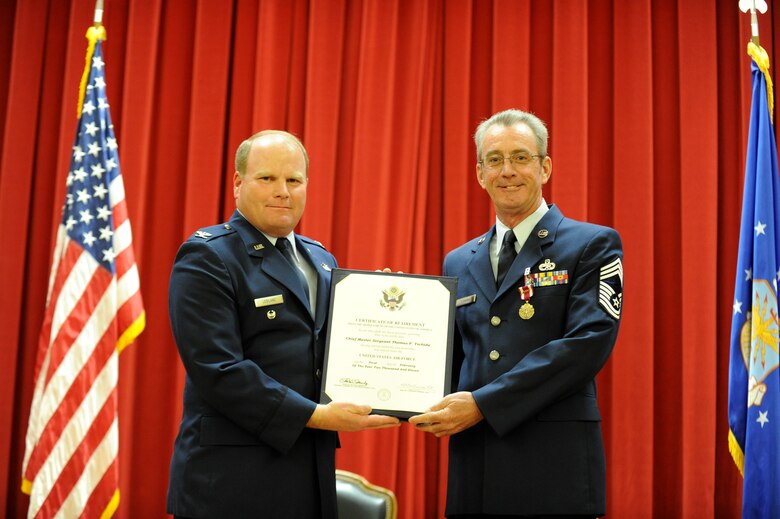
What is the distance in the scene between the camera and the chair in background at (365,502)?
2609 millimetres

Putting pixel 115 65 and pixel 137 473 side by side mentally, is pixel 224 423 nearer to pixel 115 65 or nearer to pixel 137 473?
pixel 137 473

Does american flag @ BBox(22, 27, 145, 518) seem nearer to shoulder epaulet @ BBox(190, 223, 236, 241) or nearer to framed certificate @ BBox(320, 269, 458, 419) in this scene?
shoulder epaulet @ BBox(190, 223, 236, 241)

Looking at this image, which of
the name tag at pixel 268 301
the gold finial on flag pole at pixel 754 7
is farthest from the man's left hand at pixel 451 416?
the gold finial on flag pole at pixel 754 7

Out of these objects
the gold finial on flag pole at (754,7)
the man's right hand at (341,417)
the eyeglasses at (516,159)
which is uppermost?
the gold finial on flag pole at (754,7)

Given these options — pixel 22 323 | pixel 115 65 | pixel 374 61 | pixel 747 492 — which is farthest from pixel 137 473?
pixel 747 492

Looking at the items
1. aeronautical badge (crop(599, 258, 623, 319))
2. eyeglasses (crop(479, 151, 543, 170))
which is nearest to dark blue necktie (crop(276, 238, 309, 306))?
eyeglasses (crop(479, 151, 543, 170))

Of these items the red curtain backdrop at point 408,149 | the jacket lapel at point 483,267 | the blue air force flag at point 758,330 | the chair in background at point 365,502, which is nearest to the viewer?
the jacket lapel at point 483,267

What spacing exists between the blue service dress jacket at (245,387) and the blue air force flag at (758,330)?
2032 mm

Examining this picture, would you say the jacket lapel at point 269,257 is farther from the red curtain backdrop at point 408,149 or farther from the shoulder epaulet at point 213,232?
the red curtain backdrop at point 408,149

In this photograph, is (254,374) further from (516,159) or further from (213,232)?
(516,159)

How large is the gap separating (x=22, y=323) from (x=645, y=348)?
3625 millimetres

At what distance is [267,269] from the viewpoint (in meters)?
2.30

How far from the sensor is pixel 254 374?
7.03ft

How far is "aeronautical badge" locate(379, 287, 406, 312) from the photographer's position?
7.90ft
